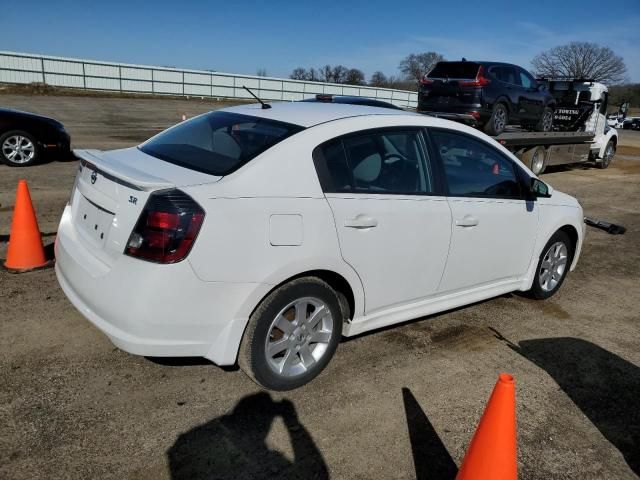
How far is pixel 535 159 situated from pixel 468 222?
33.3 feet

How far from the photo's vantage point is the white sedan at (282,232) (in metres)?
2.68

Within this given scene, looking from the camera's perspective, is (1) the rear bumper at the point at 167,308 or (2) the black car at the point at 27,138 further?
(2) the black car at the point at 27,138

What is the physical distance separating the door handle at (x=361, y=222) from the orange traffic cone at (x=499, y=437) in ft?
4.19

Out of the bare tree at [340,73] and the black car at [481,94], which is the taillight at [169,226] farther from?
the bare tree at [340,73]

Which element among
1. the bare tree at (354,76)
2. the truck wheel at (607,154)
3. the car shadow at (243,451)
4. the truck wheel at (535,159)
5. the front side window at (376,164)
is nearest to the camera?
the car shadow at (243,451)

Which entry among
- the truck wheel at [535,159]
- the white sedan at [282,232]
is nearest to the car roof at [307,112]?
the white sedan at [282,232]

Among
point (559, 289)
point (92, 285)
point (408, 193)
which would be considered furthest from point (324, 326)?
point (559, 289)

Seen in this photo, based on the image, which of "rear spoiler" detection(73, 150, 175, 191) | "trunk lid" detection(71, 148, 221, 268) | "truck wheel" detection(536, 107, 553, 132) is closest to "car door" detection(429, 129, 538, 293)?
"trunk lid" detection(71, 148, 221, 268)

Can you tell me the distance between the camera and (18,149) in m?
9.80

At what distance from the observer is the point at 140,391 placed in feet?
10.2

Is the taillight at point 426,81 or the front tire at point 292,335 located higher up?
the taillight at point 426,81

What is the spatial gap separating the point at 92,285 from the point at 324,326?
134 centimetres

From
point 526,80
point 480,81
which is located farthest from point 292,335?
point 526,80

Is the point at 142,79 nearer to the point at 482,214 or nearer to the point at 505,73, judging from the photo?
the point at 505,73
